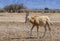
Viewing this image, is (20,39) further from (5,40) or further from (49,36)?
(49,36)

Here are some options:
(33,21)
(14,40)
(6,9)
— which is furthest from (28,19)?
(6,9)

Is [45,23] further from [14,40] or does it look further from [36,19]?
[14,40]

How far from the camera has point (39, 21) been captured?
18.2 m

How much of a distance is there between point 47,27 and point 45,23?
4.71ft

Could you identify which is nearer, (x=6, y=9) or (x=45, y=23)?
(x=45, y=23)

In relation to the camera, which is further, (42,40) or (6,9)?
Result: (6,9)

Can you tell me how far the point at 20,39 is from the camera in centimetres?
1759

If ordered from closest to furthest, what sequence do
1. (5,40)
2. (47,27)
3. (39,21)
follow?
(5,40) < (39,21) < (47,27)

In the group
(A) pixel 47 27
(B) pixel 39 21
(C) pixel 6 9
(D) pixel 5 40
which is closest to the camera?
(D) pixel 5 40

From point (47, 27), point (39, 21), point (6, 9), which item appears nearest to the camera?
point (39, 21)

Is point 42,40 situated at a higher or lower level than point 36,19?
lower

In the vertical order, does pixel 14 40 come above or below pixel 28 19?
below

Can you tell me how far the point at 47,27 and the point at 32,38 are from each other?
224 centimetres

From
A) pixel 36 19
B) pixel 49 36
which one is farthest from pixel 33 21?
pixel 49 36
